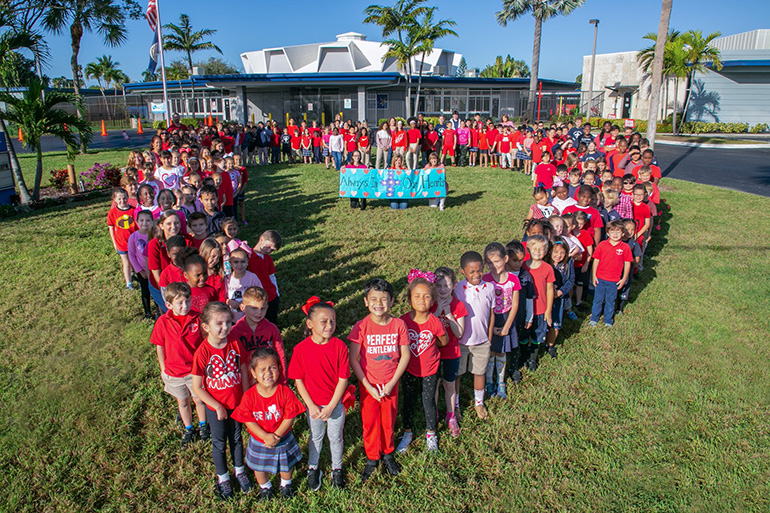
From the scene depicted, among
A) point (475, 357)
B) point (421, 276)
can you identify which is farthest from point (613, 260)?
point (421, 276)

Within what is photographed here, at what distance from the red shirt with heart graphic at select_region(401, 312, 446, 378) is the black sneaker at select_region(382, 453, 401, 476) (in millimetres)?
630

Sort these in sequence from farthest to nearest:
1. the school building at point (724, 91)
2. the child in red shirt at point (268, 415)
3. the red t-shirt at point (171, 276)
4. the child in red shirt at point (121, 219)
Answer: the school building at point (724, 91), the child in red shirt at point (121, 219), the red t-shirt at point (171, 276), the child in red shirt at point (268, 415)

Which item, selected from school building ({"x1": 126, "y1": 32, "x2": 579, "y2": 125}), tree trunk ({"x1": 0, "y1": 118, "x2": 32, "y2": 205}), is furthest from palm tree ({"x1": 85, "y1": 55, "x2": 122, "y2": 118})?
tree trunk ({"x1": 0, "y1": 118, "x2": 32, "y2": 205})

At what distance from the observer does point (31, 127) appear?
12.2 meters

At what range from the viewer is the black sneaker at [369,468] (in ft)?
12.0

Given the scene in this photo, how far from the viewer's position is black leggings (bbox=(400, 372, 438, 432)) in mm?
3914

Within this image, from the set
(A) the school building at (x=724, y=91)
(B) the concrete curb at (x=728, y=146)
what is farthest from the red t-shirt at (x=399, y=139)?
(A) the school building at (x=724, y=91)

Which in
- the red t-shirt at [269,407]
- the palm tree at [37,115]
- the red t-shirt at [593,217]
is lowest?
the red t-shirt at [269,407]

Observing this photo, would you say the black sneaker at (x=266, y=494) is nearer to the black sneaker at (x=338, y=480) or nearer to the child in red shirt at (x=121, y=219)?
the black sneaker at (x=338, y=480)

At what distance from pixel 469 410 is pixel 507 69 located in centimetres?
7405

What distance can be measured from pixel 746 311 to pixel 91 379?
304 inches

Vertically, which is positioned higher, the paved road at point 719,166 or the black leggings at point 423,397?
the paved road at point 719,166

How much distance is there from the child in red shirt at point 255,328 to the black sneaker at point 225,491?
89 cm

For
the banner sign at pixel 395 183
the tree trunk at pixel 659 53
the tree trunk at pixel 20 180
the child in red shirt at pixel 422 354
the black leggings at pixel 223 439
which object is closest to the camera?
the black leggings at pixel 223 439
